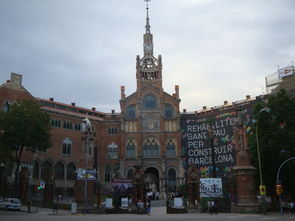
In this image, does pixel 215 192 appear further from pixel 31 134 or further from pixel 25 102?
pixel 25 102

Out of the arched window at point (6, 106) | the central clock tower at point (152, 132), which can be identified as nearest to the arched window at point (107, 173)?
the central clock tower at point (152, 132)

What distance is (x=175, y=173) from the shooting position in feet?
220

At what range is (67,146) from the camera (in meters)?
A: 66.0

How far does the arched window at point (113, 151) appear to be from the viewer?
7006cm

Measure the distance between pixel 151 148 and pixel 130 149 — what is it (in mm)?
4001

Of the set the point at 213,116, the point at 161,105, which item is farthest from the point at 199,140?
the point at 161,105

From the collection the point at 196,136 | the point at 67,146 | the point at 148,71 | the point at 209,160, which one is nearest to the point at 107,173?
the point at 67,146

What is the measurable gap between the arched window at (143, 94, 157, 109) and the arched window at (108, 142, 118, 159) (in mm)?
9808

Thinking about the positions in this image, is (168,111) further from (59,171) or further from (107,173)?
(59,171)

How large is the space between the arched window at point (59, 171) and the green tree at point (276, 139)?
36.9 metres

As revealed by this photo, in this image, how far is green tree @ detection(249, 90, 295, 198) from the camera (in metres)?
36.7

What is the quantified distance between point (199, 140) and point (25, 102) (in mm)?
36779

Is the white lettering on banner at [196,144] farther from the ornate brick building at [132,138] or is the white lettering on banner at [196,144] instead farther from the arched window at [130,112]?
the arched window at [130,112]

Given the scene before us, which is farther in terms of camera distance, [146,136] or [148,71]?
[148,71]
